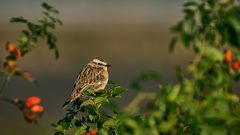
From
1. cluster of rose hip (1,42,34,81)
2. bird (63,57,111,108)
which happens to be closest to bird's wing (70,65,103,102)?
bird (63,57,111,108)

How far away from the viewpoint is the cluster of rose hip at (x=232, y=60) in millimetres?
7199

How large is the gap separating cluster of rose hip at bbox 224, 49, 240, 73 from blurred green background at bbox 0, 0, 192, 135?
9515 millimetres

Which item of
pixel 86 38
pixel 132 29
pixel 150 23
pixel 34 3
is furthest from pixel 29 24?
pixel 34 3

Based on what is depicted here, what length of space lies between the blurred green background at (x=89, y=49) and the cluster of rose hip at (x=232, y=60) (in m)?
9.52

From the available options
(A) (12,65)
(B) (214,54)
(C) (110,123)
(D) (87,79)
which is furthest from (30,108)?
(D) (87,79)

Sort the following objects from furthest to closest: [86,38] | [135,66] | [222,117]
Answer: [86,38] → [135,66] → [222,117]

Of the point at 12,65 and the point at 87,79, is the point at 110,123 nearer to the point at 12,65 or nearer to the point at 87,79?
the point at 12,65

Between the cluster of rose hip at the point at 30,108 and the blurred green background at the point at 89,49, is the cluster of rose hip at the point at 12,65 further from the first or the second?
the blurred green background at the point at 89,49

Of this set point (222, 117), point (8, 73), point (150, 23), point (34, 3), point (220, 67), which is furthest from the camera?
point (34, 3)

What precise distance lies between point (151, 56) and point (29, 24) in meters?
23.9

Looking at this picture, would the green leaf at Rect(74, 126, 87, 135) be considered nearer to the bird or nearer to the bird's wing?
the bird

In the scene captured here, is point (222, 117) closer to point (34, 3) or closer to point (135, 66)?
point (135, 66)

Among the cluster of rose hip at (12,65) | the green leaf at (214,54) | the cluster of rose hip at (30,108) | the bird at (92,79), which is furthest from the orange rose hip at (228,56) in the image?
the bird at (92,79)

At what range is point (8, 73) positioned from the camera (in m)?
6.31
